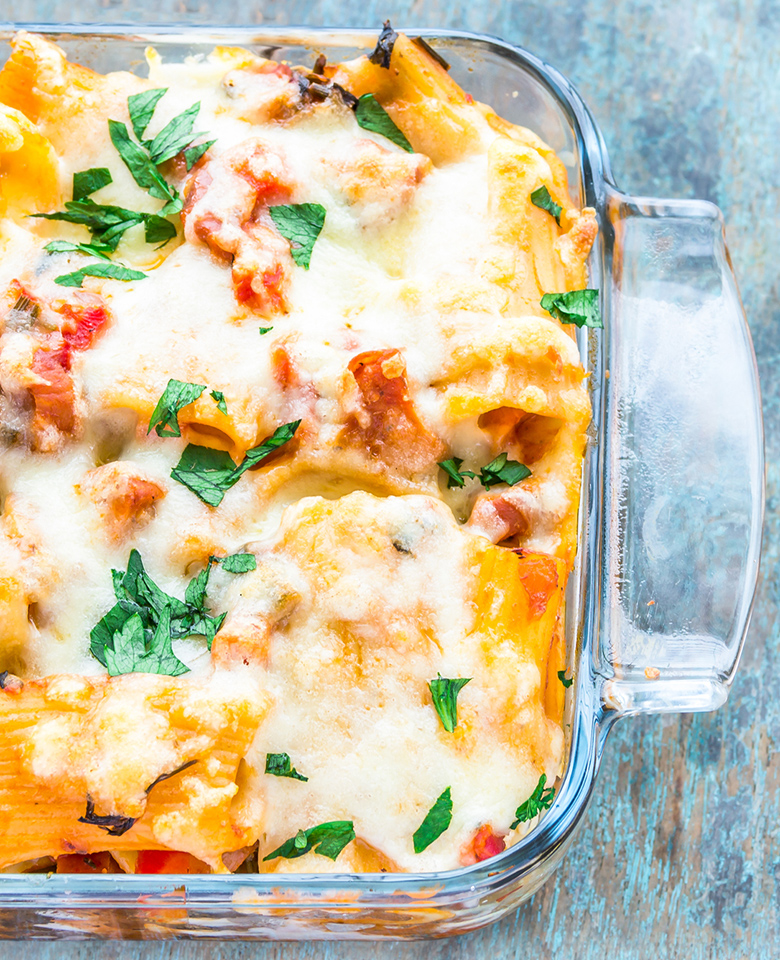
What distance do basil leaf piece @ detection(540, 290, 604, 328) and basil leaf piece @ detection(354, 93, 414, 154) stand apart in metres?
0.38

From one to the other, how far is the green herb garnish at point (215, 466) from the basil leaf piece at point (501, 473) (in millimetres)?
305

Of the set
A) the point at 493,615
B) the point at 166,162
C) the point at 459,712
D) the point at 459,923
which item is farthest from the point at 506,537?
the point at 166,162

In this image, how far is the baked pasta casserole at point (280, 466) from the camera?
52.6 inches

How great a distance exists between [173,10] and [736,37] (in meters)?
1.31

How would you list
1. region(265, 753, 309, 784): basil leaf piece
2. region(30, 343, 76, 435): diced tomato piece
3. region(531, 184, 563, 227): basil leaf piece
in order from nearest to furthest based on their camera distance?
region(265, 753, 309, 784): basil leaf piece, region(30, 343, 76, 435): diced tomato piece, region(531, 184, 563, 227): basil leaf piece

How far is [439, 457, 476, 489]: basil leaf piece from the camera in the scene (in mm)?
1517

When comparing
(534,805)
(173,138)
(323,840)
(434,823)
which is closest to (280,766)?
(323,840)

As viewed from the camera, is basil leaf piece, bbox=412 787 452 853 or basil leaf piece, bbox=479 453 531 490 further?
basil leaf piece, bbox=479 453 531 490

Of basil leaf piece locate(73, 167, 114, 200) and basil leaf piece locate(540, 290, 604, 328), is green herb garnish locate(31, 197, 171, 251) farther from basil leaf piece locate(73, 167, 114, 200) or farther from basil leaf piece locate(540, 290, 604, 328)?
basil leaf piece locate(540, 290, 604, 328)

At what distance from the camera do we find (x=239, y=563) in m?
1.41

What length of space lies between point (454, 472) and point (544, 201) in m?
0.50

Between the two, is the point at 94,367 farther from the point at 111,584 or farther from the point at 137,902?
the point at 137,902

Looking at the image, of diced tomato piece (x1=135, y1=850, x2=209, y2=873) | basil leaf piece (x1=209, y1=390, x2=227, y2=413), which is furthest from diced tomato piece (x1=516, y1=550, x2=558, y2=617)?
diced tomato piece (x1=135, y1=850, x2=209, y2=873)

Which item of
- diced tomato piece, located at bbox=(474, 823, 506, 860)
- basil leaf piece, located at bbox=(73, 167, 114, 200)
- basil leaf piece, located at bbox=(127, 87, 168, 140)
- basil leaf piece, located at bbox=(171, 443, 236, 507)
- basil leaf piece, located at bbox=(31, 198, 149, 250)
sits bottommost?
diced tomato piece, located at bbox=(474, 823, 506, 860)
